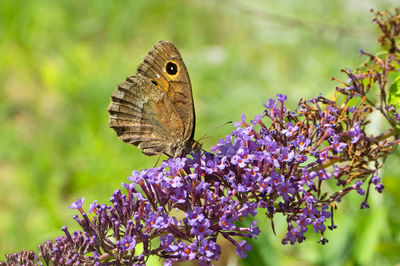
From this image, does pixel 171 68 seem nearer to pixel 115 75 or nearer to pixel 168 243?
pixel 168 243

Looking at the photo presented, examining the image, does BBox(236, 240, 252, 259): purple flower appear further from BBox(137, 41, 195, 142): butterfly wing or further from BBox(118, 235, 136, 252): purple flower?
BBox(137, 41, 195, 142): butterfly wing

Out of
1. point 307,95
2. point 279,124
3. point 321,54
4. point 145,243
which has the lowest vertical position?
point 145,243

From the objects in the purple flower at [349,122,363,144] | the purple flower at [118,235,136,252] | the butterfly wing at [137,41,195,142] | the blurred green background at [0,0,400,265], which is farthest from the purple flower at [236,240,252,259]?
the blurred green background at [0,0,400,265]

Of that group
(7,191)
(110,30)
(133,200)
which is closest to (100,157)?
(7,191)

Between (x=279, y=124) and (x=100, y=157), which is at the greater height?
(x=100, y=157)

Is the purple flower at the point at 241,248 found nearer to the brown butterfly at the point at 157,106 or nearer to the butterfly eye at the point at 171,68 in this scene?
the brown butterfly at the point at 157,106

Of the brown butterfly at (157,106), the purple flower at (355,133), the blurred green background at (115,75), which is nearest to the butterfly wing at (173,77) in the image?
the brown butterfly at (157,106)

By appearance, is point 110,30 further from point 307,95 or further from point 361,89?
point 361,89
